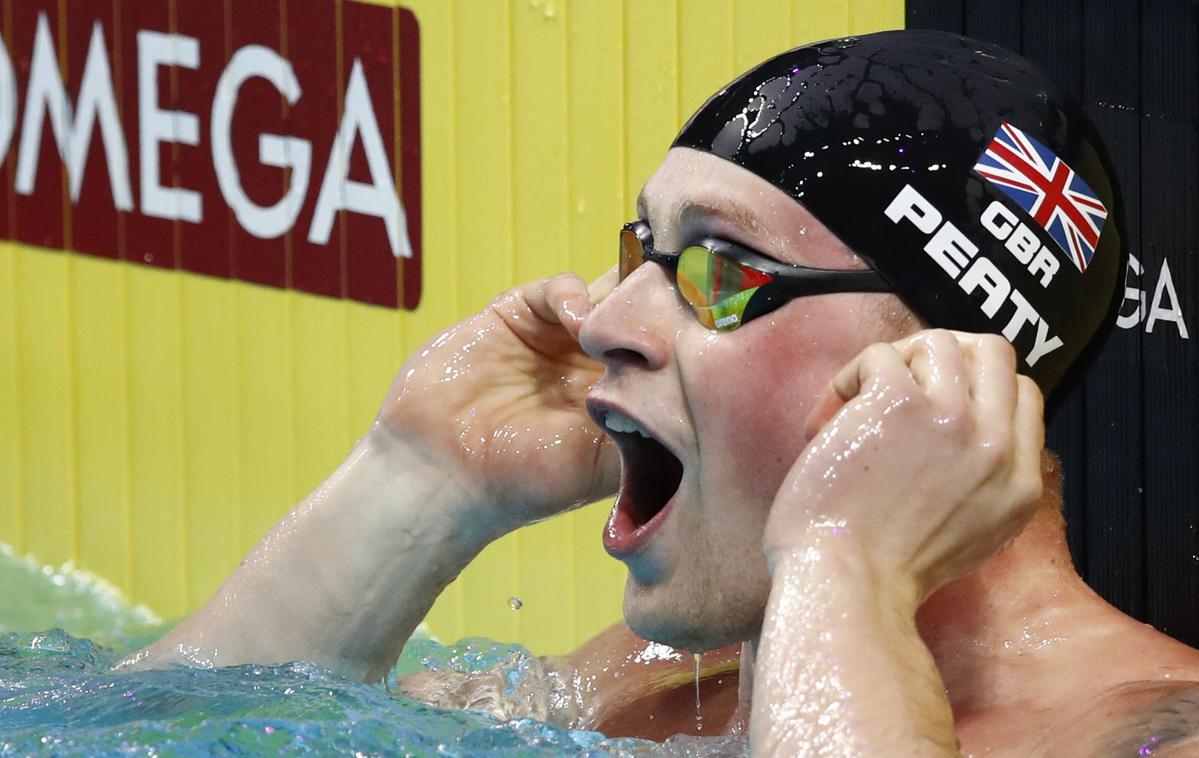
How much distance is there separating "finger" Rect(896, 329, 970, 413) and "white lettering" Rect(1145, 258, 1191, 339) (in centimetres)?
376

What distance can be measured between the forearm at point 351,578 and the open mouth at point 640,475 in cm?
37

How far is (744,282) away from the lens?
5.40 feet

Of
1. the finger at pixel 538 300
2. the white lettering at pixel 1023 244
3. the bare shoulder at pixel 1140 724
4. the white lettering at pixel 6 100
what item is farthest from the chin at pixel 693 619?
the white lettering at pixel 6 100

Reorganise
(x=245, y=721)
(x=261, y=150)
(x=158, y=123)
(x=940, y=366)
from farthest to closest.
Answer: (x=261, y=150) < (x=158, y=123) < (x=245, y=721) < (x=940, y=366)

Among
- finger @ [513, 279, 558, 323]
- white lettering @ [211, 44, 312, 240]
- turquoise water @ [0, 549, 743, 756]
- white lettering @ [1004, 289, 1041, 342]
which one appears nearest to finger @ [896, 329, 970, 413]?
white lettering @ [1004, 289, 1041, 342]

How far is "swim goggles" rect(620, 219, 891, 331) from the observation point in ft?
5.41

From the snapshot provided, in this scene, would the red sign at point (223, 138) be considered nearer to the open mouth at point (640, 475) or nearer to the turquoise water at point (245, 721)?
the turquoise water at point (245, 721)

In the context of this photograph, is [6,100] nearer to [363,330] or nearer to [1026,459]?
[363,330]

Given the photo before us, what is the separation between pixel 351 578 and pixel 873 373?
102 centimetres

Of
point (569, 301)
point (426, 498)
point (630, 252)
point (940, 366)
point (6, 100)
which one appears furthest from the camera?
point (6, 100)

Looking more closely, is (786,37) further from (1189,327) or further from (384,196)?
(1189,327)

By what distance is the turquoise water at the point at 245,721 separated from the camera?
5.04 ft

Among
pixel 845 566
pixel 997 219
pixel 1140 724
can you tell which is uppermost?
pixel 997 219

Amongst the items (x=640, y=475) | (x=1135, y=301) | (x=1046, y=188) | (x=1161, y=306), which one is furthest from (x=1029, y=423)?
(x=1161, y=306)
